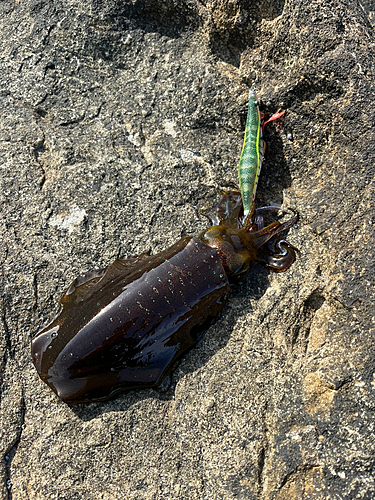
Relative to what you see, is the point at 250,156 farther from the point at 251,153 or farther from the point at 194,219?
the point at 194,219

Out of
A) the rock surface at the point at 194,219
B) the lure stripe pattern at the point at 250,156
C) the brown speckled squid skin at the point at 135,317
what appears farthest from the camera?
the lure stripe pattern at the point at 250,156

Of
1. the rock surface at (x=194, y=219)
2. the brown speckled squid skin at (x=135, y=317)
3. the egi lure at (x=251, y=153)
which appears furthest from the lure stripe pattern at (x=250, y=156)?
the brown speckled squid skin at (x=135, y=317)

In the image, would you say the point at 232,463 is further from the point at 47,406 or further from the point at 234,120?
the point at 234,120

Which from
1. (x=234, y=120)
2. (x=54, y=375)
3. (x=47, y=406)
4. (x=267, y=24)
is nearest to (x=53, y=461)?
(x=47, y=406)

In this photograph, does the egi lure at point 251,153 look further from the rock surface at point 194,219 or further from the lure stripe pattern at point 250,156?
the rock surface at point 194,219

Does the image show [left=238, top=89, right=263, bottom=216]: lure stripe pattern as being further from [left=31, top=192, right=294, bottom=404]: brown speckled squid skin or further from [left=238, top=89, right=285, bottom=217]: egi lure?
[left=31, top=192, right=294, bottom=404]: brown speckled squid skin

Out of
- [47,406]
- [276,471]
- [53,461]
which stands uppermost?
[47,406]
